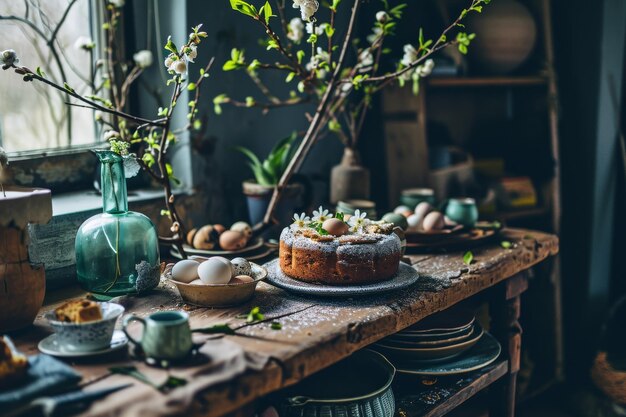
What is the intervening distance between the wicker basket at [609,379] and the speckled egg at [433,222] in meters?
1.27

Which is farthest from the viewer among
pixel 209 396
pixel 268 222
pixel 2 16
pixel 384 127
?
pixel 384 127

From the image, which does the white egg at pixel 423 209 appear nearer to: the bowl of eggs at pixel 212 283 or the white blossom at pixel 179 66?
the bowl of eggs at pixel 212 283

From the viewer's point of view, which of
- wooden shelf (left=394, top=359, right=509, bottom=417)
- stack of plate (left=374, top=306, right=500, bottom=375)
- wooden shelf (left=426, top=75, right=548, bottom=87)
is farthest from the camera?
wooden shelf (left=426, top=75, right=548, bottom=87)

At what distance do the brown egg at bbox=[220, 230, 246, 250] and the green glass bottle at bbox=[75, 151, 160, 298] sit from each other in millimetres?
286

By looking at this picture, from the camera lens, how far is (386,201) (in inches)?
109

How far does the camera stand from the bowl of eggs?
1485mm

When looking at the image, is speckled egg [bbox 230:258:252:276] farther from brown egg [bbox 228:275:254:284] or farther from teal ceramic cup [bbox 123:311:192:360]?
teal ceramic cup [bbox 123:311:192:360]

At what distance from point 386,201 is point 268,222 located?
908 millimetres

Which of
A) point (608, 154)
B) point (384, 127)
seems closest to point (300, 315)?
point (384, 127)

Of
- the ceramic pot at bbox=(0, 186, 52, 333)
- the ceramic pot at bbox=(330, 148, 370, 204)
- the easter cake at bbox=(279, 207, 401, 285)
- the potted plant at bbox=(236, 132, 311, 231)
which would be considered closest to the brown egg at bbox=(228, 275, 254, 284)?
the easter cake at bbox=(279, 207, 401, 285)

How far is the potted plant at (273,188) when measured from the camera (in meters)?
2.05

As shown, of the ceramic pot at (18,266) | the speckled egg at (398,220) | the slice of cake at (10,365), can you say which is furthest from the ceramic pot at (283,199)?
the slice of cake at (10,365)

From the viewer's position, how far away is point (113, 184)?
1540 millimetres

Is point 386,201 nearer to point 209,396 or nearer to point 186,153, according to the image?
point 186,153
